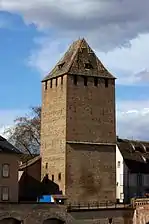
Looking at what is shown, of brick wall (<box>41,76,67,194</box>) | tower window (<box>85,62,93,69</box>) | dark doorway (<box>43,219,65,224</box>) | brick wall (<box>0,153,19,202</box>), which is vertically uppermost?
tower window (<box>85,62,93,69</box>)

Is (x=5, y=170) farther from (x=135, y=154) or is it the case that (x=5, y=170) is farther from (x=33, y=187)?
(x=135, y=154)

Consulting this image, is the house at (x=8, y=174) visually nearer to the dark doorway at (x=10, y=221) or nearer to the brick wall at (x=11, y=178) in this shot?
the brick wall at (x=11, y=178)

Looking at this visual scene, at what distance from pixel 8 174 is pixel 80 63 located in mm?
15901

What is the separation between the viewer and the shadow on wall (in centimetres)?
5616

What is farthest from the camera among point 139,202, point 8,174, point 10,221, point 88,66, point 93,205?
point 88,66

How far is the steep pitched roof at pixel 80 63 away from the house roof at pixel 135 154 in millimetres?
10743

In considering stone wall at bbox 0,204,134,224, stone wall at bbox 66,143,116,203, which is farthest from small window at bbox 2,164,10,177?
stone wall at bbox 66,143,116,203

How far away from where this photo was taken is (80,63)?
5819 cm

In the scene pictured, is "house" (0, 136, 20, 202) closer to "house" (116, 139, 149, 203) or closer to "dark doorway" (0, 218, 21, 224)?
"dark doorway" (0, 218, 21, 224)

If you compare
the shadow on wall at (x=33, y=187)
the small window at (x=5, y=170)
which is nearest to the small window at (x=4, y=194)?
the small window at (x=5, y=170)

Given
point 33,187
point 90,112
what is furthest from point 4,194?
point 90,112

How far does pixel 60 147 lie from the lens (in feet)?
182

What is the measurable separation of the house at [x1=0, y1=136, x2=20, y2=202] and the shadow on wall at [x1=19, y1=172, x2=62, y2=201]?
7646 mm

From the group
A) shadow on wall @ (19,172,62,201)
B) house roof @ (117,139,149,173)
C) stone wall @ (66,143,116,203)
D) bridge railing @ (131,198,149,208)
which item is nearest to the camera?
bridge railing @ (131,198,149,208)
